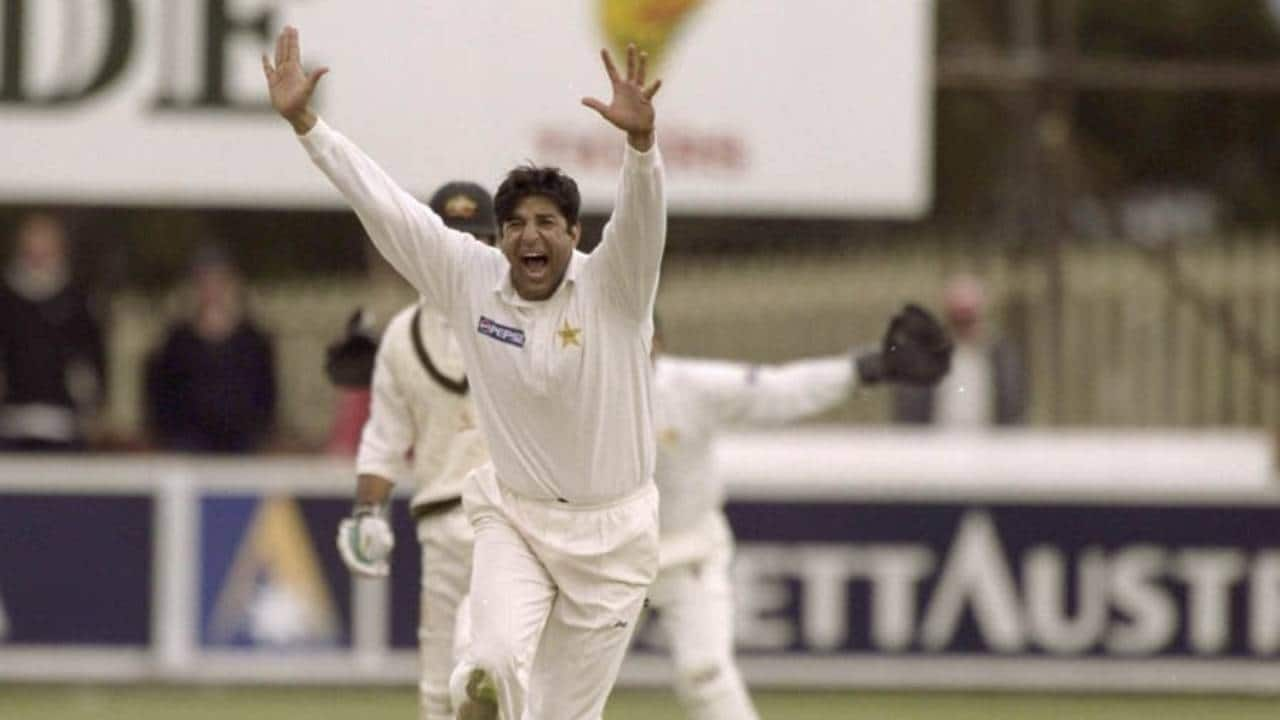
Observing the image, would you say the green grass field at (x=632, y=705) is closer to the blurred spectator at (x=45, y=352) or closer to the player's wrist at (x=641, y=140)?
the blurred spectator at (x=45, y=352)

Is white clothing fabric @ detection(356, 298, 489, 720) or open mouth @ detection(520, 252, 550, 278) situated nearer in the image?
open mouth @ detection(520, 252, 550, 278)

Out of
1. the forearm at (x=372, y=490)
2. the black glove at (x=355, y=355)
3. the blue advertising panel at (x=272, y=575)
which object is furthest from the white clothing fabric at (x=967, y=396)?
the forearm at (x=372, y=490)

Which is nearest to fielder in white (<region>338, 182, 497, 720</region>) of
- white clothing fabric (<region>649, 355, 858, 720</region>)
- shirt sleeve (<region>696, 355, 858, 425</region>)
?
white clothing fabric (<region>649, 355, 858, 720</region>)

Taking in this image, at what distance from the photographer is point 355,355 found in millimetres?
10219

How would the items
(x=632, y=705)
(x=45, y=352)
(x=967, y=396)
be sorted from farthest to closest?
(x=967, y=396) → (x=45, y=352) → (x=632, y=705)

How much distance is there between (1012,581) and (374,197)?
20.0ft

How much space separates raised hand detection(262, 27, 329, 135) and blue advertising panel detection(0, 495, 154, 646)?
5760mm

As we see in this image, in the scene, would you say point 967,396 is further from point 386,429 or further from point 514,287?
point 514,287

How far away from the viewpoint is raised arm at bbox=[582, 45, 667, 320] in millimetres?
7848

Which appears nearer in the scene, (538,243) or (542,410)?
(538,243)

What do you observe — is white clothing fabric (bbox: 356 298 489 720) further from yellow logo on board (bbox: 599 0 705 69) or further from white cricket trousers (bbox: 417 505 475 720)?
yellow logo on board (bbox: 599 0 705 69)

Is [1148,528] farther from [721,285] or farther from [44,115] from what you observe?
[44,115]

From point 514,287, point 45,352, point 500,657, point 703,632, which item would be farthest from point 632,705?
point 514,287

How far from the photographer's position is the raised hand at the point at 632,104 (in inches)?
308
